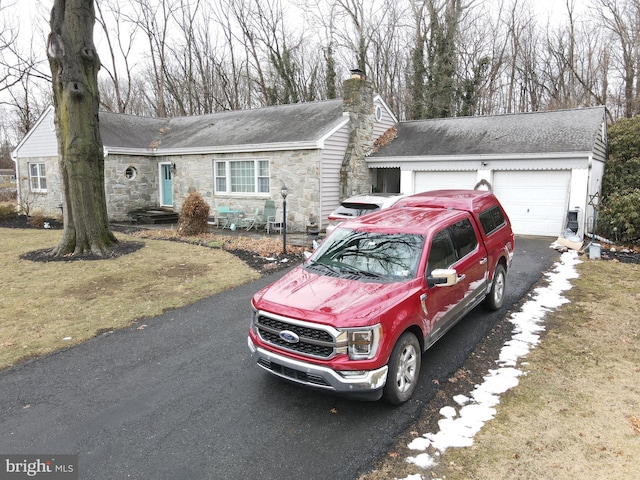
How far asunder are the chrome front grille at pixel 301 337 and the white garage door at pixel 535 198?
11839 mm

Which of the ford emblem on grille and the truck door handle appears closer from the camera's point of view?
the ford emblem on grille

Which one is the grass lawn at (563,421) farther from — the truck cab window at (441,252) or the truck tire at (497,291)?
the truck cab window at (441,252)

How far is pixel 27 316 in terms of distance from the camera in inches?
251

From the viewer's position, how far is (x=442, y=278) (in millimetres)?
4117

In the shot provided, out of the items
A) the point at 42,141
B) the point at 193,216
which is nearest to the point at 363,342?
the point at 193,216

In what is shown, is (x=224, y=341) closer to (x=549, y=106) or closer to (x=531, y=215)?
(x=531, y=215)

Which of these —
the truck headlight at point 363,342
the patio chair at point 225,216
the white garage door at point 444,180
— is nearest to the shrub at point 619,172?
the white garage door at point 444,180

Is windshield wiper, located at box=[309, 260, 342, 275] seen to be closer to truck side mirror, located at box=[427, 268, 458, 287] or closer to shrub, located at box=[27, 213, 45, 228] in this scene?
truck side mirror, located at box=[427, 268, 458, 287]

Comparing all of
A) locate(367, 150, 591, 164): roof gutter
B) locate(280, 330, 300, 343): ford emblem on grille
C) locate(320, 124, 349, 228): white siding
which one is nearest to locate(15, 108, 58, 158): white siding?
locate(320, 124, 349, 228): white siding

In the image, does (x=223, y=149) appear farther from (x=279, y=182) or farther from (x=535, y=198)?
(x=535, y=198)

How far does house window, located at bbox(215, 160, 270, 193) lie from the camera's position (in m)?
15.6

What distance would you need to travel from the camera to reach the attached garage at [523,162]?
12398 mm

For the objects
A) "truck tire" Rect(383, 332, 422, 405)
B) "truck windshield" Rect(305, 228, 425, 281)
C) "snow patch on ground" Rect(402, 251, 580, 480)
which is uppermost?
"truck windshield" Rect(305, 228, 425, 281)
